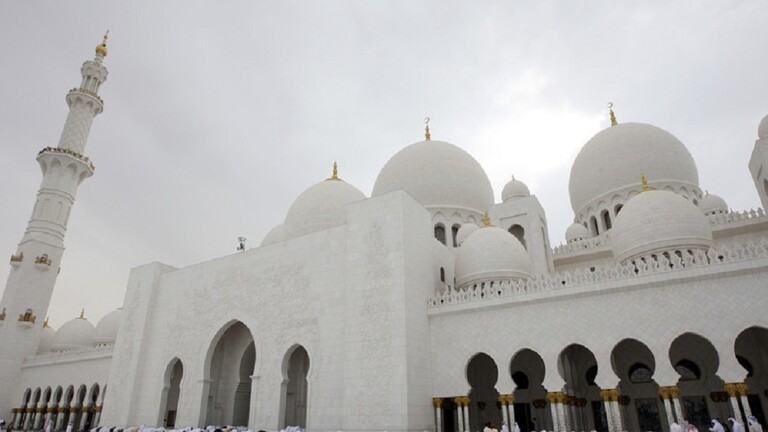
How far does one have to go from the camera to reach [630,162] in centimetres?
1734

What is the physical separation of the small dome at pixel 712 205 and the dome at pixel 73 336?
2736 centimetres

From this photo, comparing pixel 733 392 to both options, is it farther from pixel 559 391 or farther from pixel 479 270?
pixel 479 270

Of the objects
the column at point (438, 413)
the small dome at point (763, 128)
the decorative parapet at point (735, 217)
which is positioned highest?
the small dome at point (763, 128)

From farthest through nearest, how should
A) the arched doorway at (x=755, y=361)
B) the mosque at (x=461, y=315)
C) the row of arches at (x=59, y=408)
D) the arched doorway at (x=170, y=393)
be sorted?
1. the row of arches at (x=59, y=408)
2. the arched doorway at (x=170, y=393)
3. the arched doorway at (x=755, y=361)
4. the mosque at (x=461, y=315)

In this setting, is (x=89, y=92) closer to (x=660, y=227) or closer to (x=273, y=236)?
(x=273, y=236)

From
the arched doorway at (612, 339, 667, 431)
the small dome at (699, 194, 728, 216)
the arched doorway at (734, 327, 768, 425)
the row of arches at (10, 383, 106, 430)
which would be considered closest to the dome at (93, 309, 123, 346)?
the row of arches at (10, 383, 106, 430)

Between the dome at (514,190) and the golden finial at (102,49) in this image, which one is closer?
the dome at (514,190)

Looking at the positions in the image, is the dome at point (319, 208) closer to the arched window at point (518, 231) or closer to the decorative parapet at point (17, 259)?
the arched window at point (518, 231)

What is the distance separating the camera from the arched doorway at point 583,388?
11.7 meters

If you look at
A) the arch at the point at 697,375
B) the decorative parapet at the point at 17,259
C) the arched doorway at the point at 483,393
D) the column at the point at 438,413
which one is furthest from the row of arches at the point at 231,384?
the decorative parapet at the point at 17,259

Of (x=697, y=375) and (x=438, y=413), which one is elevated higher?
(x=697, y=375)

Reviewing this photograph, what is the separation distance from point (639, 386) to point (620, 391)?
0.52 metres

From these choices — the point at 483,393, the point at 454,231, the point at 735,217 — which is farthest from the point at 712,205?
the point at 483,393

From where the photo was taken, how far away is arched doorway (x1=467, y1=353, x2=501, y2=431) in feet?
41.4
